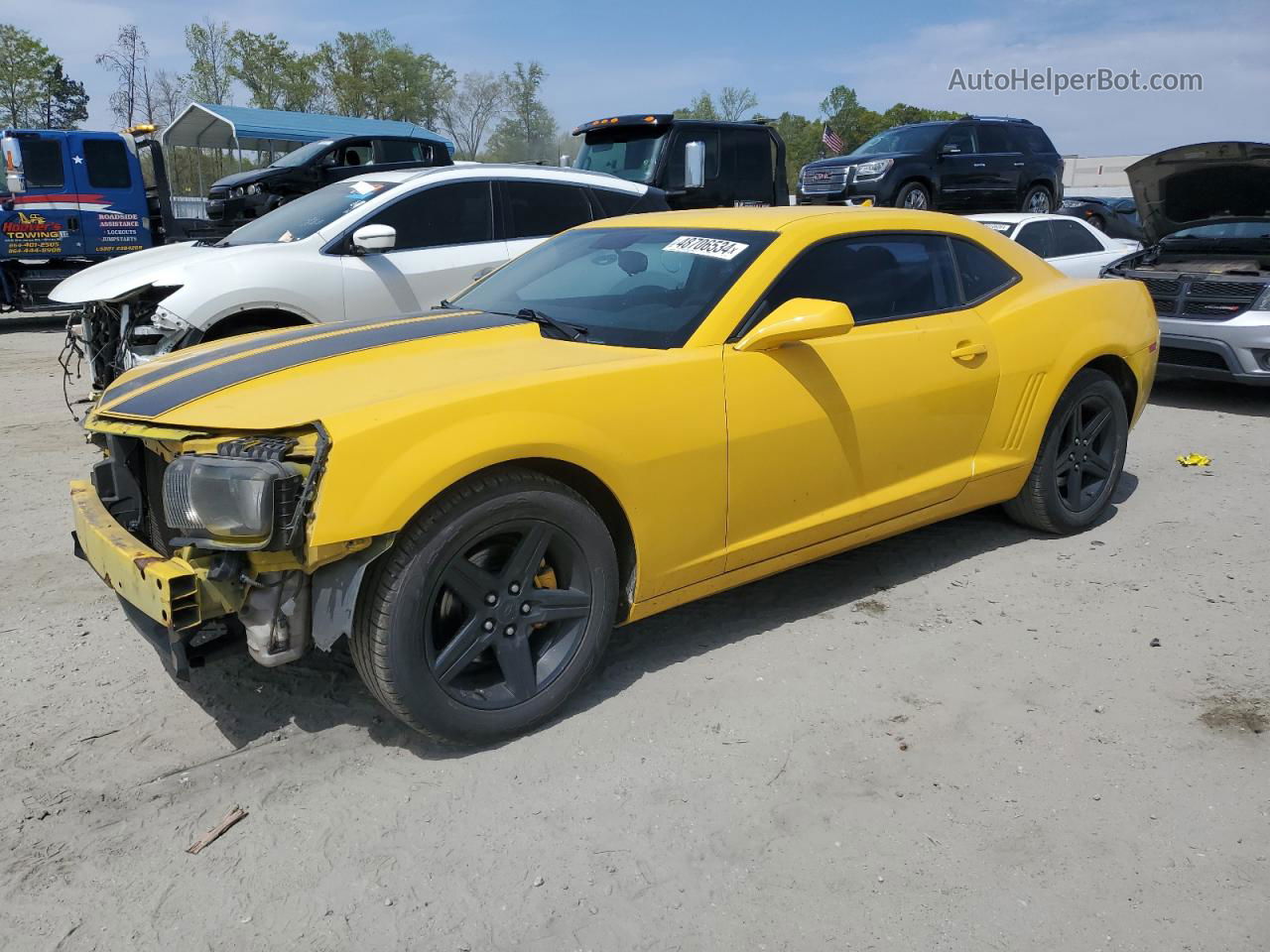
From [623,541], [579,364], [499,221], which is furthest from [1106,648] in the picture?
[499,221]

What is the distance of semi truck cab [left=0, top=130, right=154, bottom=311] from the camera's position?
1261 cm

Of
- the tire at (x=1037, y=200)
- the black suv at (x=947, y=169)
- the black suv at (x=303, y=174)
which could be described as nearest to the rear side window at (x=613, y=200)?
the black suv at (x=303, y=174)

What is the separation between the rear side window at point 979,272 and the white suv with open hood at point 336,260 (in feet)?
11.4

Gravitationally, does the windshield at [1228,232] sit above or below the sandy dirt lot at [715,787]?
above

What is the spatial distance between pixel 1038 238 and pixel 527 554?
830 centimetres

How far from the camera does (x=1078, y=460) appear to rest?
192 inches

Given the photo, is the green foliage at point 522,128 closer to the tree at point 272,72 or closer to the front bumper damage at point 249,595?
the tree at point 272,72

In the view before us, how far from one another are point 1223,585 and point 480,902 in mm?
3555

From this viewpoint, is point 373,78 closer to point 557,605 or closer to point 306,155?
point 306,155

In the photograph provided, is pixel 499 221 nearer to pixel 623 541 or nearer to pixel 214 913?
pixel 623 541

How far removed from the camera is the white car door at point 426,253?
6477mm

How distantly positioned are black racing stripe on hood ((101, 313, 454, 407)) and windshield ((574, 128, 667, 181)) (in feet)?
25.4

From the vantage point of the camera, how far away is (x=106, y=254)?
1327 centimetres

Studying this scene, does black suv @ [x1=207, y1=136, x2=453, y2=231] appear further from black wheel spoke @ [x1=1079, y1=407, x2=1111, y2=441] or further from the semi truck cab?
black wheel spoke @ [x1=1079, y1=407, x2=1111, y2=441]
